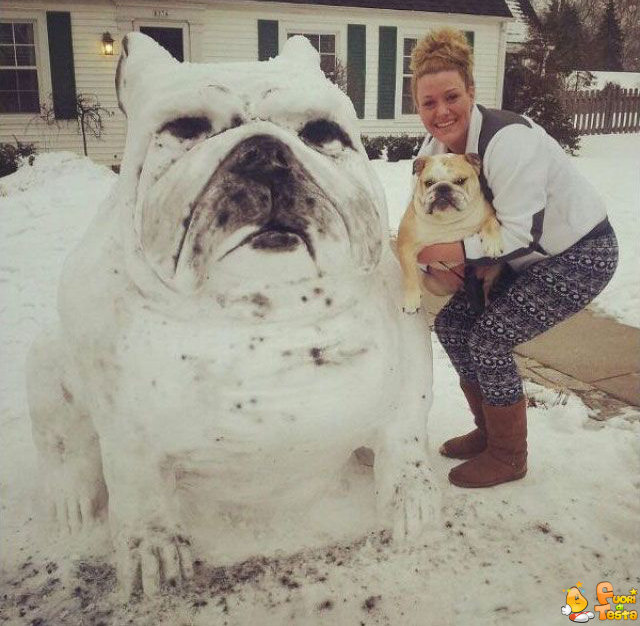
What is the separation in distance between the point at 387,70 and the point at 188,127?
50.3 feet

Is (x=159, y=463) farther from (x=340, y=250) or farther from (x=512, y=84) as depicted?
(x=512, y=84)

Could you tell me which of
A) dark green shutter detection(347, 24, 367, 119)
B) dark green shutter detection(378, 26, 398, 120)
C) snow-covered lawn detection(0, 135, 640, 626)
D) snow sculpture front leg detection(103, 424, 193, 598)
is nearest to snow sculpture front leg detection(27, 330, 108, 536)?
snow-covered lawn detection(0, 135, 640, 626)

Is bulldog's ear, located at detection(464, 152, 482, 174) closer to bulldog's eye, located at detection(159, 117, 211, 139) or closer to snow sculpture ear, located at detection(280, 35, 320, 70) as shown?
snow sculpture ear, located at detection(280, 35, 320, 70)

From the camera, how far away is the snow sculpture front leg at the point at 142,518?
2076mm

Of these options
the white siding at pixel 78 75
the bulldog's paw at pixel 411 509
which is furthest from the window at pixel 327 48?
the bulldog's paw at pixel 411 509

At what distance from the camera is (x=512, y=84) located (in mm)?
18234

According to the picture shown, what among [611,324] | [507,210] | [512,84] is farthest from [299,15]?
[507,210]

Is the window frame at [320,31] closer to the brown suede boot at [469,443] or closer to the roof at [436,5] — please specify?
the roof at [436,5]

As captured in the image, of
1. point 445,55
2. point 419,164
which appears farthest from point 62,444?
point 445,55

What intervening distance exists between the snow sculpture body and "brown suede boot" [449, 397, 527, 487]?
20.7 inches

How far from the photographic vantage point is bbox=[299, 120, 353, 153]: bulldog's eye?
6.53 ft

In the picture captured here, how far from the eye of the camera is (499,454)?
2803 millimetres

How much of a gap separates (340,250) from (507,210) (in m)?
0.71

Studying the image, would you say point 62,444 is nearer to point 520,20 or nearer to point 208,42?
point 208,42
